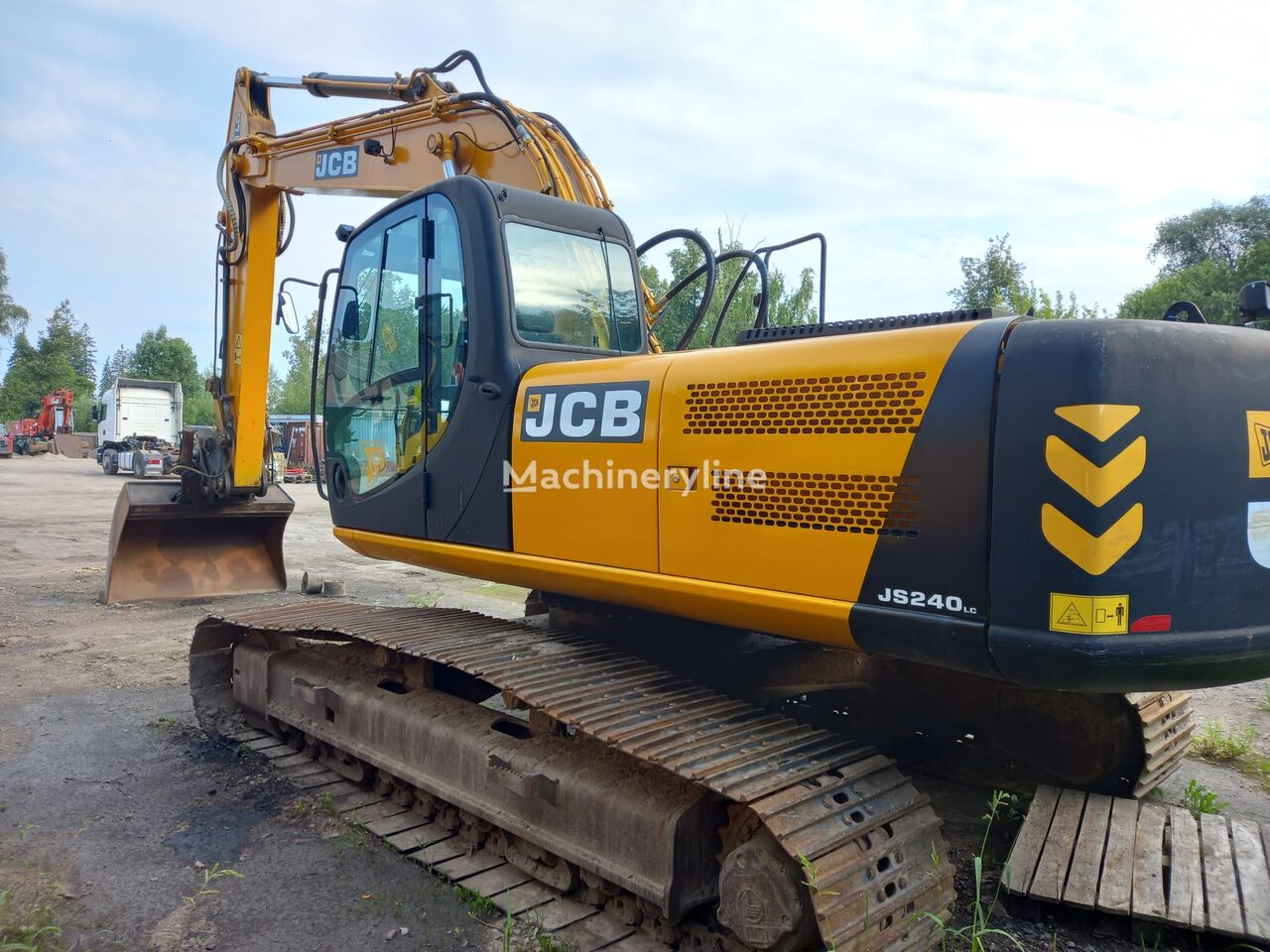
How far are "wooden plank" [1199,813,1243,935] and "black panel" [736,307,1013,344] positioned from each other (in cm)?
198

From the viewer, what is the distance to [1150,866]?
10.2ft

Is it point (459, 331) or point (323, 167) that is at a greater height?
point (323, 167)

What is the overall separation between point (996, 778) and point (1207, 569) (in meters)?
2.42

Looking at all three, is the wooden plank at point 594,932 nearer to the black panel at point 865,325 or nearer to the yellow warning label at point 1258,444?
the black panel at point 865,325

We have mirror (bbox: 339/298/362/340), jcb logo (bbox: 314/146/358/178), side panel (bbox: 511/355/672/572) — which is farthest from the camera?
jcb logo (bbox: 314/146/358/178)

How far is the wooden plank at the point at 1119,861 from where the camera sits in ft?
9.62

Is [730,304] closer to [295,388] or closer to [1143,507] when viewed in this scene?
[1143,507]

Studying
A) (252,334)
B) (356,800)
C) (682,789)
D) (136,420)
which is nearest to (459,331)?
(682,789)

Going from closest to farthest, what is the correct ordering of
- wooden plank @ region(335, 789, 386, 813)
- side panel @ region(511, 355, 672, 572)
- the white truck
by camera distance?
side panel @ region(511, 355, 672, 572), wooden plank @ region(335, 789, 386, 813), the white truck

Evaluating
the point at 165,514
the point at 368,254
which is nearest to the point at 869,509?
the point at 368,254

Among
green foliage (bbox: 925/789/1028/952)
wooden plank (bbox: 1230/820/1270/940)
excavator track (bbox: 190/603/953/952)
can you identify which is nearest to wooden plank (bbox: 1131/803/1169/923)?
wooden plank (bbox: 1230/820/1270/940)

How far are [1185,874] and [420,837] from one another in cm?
274

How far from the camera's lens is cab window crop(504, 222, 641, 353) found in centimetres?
372

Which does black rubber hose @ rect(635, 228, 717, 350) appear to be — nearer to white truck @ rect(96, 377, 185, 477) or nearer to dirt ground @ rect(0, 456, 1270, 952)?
dirt ground @ rect(0, 456, 1270, 952)
